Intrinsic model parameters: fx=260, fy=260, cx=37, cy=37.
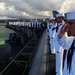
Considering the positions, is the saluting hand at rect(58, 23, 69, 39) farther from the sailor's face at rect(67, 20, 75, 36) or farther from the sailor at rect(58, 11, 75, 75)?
the sailor's face at rect(67, 20, 75, 36)

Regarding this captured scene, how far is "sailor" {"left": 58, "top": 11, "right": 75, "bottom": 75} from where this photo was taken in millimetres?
3176

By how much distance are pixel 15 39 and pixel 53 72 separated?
63.7 meters

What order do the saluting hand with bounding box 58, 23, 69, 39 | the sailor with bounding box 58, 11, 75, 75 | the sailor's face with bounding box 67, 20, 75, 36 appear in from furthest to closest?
1. the saluting hand with bounding box 58, 23, 69, 39
2. the sailor's face with bounding box 67, 20, 75, 36
3. the sailor with bounding box 58, 11, 75, 75

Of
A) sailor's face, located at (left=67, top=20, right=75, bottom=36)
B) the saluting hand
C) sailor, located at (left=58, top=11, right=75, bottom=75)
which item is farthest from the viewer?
the saluting hand

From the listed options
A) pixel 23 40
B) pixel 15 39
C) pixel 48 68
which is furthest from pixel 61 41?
pixel 15 39

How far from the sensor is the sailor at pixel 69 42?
3176 millimetres

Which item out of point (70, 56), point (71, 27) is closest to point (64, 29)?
point (71, 27)

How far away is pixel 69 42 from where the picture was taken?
11.4 ft

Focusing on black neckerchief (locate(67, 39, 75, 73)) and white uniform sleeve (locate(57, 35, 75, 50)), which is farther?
white uniform sleeve (locate(57, 35, 75, 50))

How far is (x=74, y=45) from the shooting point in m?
3.21

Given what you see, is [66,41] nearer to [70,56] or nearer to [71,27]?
[71,27]

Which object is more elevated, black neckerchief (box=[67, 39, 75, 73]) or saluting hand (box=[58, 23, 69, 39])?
saluting hand (box=[58, 23, 69, 39])

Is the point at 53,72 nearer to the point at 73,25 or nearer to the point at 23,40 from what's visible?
the point at 73,25

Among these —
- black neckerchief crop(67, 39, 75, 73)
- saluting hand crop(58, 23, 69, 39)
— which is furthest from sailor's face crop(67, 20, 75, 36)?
black neckerchief crop(67, 39, 75, 73)
